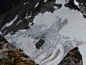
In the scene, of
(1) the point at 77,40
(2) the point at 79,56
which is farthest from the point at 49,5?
(2) the point at 79,56

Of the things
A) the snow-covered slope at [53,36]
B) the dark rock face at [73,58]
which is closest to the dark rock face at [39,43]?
the snow-covered slope at [53,36]

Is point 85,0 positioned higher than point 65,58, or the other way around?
point 85,0

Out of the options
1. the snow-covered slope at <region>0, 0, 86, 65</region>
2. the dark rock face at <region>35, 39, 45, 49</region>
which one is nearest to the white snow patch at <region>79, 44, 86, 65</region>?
the snow-covered slope at <region>0, 0, 86, 65</region>

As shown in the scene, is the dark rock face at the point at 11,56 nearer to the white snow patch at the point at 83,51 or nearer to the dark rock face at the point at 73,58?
the dark rock face at the point at 73,58

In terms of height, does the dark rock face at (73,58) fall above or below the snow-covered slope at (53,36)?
below

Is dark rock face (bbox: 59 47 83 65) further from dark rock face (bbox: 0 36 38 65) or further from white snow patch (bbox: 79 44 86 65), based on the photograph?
dark rock face (bbox: 0 36 38 65)

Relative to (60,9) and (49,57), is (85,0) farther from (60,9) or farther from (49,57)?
(49,57)

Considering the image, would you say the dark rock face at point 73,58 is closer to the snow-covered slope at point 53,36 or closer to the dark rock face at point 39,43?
the snow-covered slope at point 53,36

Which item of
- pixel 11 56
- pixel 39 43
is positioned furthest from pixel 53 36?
pixel 11 56
